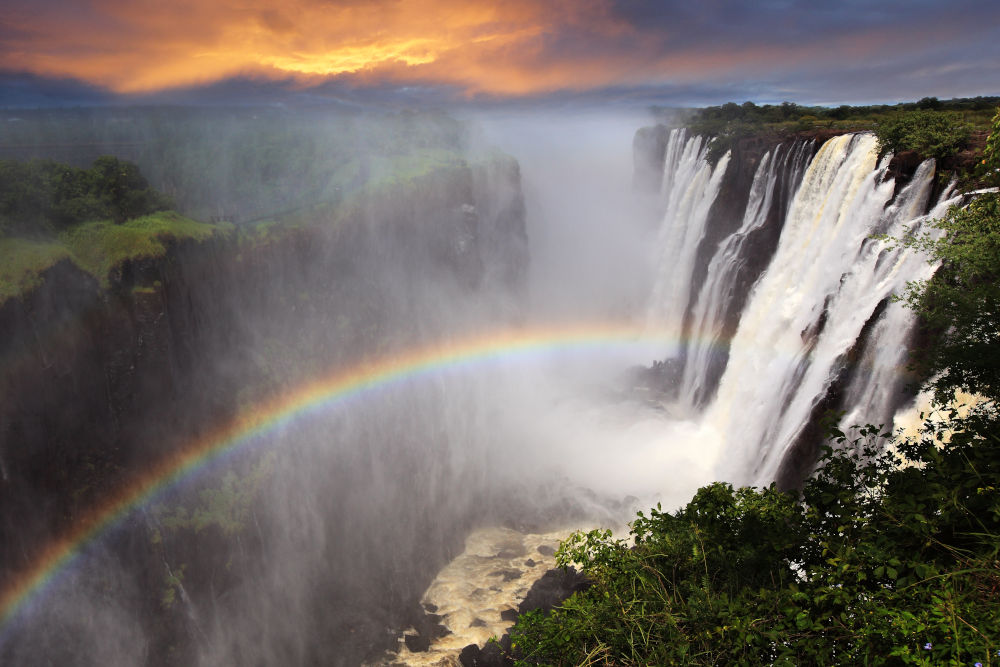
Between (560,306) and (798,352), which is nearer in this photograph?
(798,352)

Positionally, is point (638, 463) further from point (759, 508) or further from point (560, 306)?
point (560, 306)

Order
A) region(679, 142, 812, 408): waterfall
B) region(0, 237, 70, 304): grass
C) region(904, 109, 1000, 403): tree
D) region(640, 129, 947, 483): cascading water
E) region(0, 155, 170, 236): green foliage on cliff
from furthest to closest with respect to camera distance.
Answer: region(679, 142, 812, 408): waterfall < region(0, 155, 170, 236): green foliage on cliff < region(0, 237, 70, 304): grass < region(640, 129, 947, 483): cascading water < region(904, 109, 1000, 403): tree

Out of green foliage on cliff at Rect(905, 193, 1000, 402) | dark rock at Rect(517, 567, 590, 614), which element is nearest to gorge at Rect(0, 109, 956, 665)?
dark rock at Rect(517, 567, 590, 614)

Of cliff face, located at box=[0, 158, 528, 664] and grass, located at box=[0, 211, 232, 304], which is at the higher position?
grass, located at box=[0, 211, 232, 304]

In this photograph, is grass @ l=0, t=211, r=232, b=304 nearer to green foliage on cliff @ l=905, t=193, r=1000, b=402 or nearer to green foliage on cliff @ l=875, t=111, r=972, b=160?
green foliage on cliff @ l=905, t=193, r=1000, b=402

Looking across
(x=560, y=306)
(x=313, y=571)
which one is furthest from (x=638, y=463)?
(x=560, y=306)

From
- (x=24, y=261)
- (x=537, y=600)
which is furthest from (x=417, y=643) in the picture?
(x=24, y=261)
